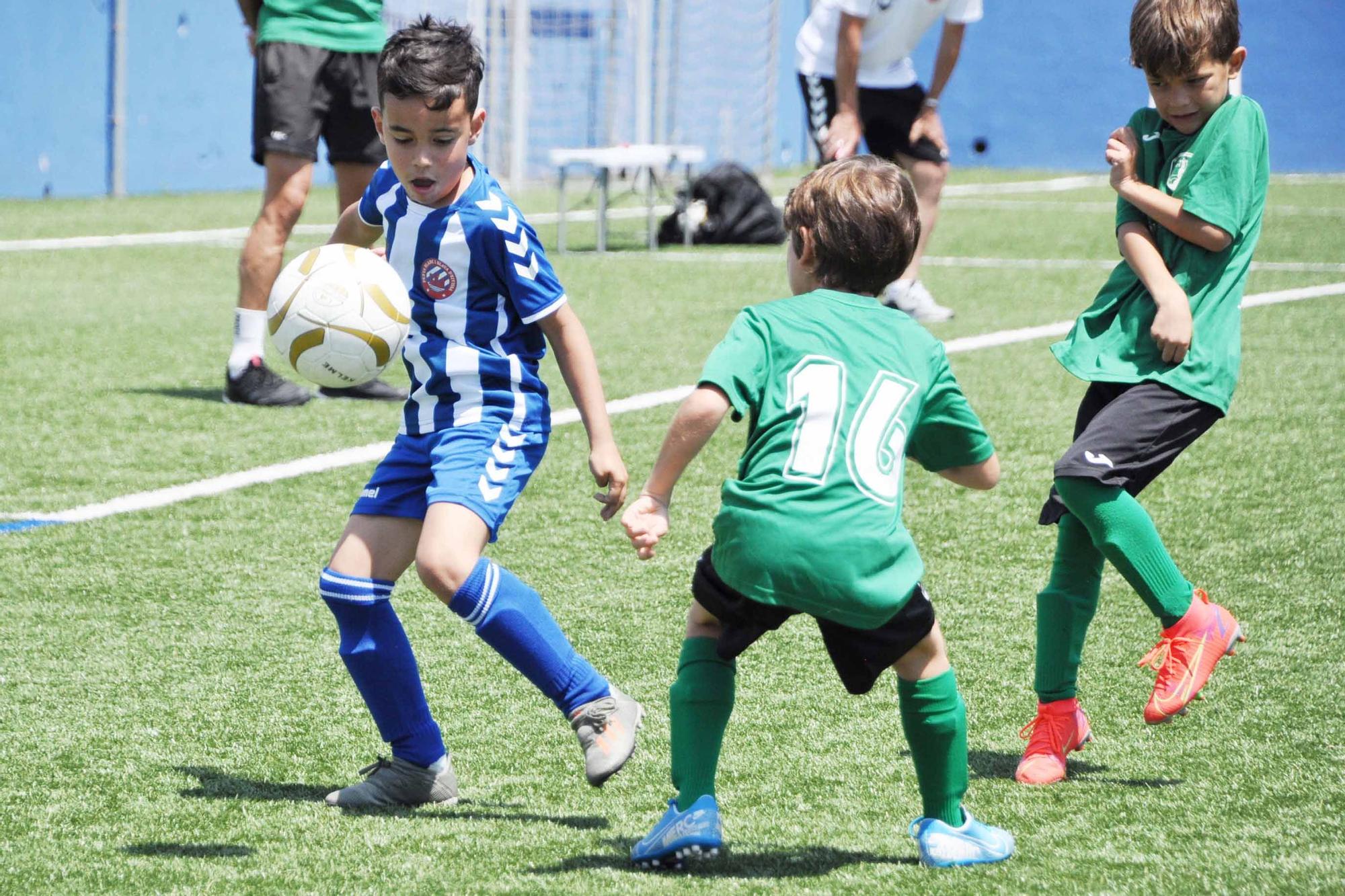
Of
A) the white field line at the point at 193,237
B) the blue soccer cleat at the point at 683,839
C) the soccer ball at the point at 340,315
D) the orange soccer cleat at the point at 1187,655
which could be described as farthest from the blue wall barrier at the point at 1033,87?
the blue soccer cleat at the point at 683,839

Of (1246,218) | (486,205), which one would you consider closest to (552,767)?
(486,205)

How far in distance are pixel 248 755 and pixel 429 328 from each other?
34.2 inches

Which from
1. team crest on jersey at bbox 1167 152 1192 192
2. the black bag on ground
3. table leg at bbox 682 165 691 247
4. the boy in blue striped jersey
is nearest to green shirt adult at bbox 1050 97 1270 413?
team crest on jersey at bbox 1167 152 1192 192

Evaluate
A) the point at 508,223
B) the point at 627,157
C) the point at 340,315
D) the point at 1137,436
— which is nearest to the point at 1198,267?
the point at 1137,436

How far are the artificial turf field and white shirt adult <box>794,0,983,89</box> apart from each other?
228 cm

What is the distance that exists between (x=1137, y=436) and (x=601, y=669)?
4.07 feet

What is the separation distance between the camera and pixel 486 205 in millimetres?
2967

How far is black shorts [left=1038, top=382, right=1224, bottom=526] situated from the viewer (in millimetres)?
2941

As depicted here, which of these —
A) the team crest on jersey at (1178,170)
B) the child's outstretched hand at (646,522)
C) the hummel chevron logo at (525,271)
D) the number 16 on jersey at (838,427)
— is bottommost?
the child's outstretched hand at (646,522)

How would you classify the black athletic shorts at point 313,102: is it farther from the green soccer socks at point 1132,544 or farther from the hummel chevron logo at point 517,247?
the green soccer socks at point 1132,544

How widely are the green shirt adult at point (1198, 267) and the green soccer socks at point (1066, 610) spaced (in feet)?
1.11

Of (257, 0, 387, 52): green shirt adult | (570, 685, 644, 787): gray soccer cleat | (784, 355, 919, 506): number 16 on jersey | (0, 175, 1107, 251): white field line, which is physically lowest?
(0, 175, 1107, 251): white field line

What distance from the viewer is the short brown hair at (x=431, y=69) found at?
112 inches

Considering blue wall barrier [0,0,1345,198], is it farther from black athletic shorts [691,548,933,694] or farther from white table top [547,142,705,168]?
black athletic shorts [691,548,933,694]
